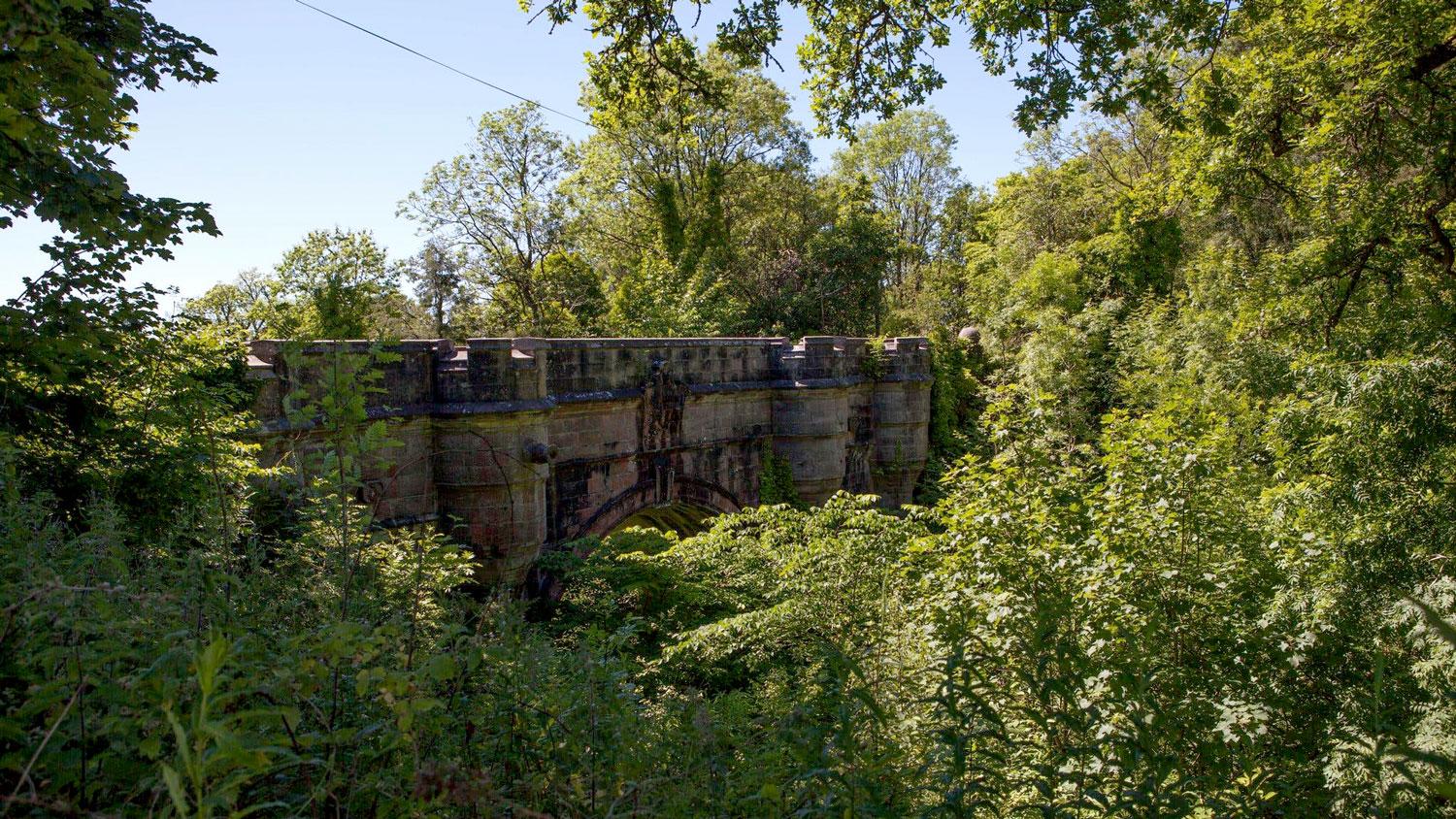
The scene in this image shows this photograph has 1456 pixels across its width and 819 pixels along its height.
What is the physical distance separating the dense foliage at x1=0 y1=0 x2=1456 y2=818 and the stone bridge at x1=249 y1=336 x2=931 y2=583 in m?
0.82

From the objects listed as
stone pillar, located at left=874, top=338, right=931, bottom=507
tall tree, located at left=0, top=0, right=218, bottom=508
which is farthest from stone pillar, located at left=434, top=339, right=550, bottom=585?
stone pillar, located at left=874, top=338, right=931, bottom=507

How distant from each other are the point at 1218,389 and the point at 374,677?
11.3 m

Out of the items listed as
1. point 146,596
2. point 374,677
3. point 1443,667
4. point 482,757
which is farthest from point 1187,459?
→ point 146,596

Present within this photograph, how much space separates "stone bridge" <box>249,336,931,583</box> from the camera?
9.19 metres

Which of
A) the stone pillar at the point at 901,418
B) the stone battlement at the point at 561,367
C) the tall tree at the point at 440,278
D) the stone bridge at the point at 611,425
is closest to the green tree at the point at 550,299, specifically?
the tall tree at the point at 440,278

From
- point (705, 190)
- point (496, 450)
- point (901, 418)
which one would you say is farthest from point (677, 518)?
point (705, 190)

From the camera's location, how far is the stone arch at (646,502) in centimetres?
1139

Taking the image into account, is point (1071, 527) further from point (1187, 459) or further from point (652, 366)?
point (652, 366)

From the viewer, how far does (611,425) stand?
11469mm

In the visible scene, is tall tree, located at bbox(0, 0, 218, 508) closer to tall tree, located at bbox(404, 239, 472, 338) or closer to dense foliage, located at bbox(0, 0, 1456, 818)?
dense foliage, located at bbox(0, 0, 1456, 818)

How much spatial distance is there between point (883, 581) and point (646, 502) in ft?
20.2

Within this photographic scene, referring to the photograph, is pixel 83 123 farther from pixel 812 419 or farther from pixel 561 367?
pixel 812 419

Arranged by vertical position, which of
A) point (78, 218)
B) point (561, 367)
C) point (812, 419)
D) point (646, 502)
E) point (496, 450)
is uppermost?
point (78, 218)

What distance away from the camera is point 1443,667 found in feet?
12.2
